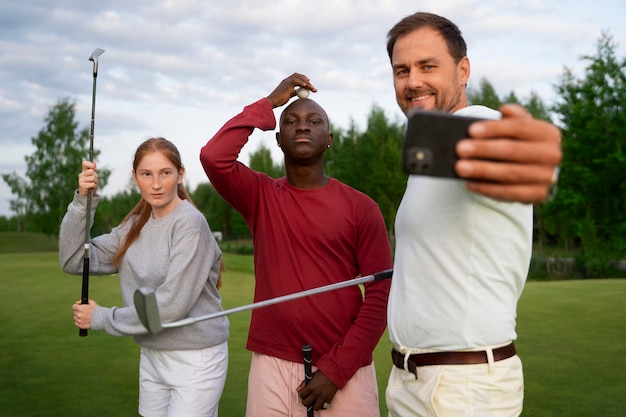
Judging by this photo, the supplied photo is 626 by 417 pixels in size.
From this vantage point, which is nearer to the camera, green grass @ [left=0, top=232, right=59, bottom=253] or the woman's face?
the woman's face

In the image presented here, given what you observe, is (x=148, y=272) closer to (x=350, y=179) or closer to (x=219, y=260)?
(x=219, y=260)

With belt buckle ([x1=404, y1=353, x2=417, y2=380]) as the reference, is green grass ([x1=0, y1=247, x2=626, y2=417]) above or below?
below

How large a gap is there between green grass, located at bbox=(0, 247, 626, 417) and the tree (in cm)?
3264

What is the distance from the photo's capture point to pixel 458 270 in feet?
6.29

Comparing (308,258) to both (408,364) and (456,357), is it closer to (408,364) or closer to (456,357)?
(408,364)

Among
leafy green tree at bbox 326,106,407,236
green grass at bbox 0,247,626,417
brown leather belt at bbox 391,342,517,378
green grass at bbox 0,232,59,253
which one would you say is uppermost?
leafy green tree at bbox 326,106,407,236

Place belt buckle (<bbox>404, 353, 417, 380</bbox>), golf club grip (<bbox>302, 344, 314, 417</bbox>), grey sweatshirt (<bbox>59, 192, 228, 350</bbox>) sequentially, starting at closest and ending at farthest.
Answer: belt buckle (<bbox>404, 353, 417, 380</bbox>)
golf club grip (<bbox>302, 344, 314, 417</bbox>)
grey sweatshirt (<bbox>59, 192, 228, 350</bbox>)

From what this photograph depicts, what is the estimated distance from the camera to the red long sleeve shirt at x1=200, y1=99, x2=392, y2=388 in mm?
2840

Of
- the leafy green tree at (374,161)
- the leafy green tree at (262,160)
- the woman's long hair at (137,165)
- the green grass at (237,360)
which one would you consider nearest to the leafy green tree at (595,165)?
the leafy green tree at (374,161)

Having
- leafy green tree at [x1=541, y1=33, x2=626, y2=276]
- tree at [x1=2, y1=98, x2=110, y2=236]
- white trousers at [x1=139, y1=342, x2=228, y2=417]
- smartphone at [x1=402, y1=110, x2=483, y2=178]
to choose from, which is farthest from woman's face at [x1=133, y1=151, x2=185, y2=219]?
tree at [x1=2, y1=98, x2=110, y2=236]

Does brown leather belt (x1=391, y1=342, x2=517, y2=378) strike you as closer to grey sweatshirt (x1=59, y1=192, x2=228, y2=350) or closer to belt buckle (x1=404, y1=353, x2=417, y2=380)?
belt buckle (x1=404, y1=353, x2=417, y2=380)

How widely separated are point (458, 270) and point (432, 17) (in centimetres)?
83

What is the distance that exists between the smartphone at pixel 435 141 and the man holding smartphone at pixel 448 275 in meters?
0.52

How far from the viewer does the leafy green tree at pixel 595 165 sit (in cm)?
3175
